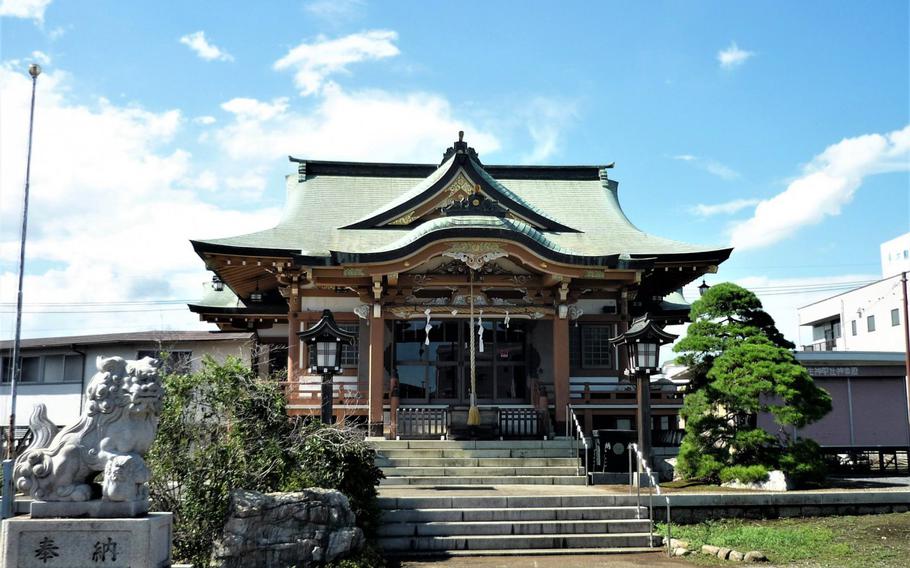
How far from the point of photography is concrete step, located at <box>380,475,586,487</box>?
14.0 meters

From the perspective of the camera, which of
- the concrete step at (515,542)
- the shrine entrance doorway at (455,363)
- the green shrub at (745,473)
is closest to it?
the concrete step at (515,542)

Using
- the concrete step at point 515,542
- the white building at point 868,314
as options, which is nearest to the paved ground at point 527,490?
the concrete step at point 515,542

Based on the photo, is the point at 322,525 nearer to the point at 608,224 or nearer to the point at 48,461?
the point at 48,461

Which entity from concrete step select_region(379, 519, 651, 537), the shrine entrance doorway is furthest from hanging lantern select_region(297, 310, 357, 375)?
the shrine entrance doorway

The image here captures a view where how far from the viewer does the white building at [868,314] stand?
1732 inches

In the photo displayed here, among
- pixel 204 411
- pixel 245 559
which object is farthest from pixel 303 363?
pixel 245 559

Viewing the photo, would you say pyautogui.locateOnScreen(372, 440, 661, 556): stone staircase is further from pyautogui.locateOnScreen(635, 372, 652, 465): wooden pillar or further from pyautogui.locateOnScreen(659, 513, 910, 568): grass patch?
pyautogui.locateOnScreen(635, 372, 652, 465): wooden pillar

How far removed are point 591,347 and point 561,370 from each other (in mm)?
2733

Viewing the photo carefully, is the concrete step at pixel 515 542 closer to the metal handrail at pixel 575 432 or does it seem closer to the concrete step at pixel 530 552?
the concrete step at pixel 530 552

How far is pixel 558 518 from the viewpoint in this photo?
11.8 meters

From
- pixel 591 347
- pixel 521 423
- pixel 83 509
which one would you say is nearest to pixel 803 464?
pixel 521 423

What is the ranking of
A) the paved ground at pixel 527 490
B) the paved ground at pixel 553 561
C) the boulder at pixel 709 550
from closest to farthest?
the paved ground at pixel 553 561 < the boulder at pixel 709 550 < the paved ground at pixel 527 490

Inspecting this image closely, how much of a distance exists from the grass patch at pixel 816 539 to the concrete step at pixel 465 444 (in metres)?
4.26

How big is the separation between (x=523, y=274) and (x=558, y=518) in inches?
319
